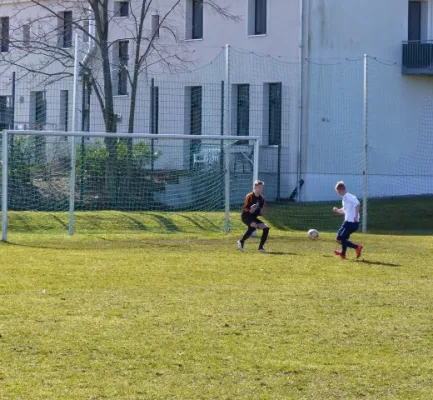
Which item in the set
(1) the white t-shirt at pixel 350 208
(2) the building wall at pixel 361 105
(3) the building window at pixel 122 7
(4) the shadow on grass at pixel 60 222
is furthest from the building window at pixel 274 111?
(1) the white t-shirt at pixel 350 208

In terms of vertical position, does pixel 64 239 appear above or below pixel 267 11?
below

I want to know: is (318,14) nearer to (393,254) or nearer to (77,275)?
(393,254)

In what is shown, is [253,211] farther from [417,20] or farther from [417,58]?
[417,20]

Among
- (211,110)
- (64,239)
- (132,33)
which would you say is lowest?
(64,239)

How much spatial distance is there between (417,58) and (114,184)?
14.6 m

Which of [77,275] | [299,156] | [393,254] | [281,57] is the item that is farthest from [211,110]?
[77,275]

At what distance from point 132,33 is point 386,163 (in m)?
11.4

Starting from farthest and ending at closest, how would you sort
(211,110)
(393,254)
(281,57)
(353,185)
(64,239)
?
(281,57) < (353,185) < (211,110) < (64,239) < (393,254)

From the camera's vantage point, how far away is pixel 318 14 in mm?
33156

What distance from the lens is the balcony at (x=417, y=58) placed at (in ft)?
113

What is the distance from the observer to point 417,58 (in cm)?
3469

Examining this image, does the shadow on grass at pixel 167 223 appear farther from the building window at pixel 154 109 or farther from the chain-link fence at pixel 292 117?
the building window at pixel 154 109

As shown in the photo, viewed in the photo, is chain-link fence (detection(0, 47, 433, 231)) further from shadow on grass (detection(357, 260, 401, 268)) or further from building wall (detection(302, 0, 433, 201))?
shadow on grass (detection(357, 260, 401, 268))

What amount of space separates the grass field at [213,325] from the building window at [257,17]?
1793 cm
